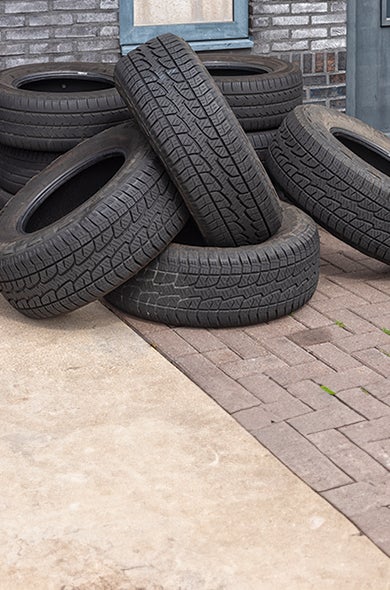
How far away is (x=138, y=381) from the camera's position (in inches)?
185

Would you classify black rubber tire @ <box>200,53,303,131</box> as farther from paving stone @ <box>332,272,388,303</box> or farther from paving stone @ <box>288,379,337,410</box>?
paving stone @ <box>288,379,337,410</box>

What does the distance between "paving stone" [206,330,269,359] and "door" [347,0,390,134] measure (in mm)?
3319

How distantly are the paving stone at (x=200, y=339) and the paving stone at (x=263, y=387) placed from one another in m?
0.37

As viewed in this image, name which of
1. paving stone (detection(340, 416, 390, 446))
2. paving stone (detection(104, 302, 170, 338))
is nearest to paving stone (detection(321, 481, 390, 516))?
paving stone (detection(340, 416, 390, 446))

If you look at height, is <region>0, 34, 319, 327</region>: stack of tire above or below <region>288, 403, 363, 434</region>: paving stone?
above

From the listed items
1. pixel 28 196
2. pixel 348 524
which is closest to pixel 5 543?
pixel 348 524

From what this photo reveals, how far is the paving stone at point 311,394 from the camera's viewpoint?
4.46 m

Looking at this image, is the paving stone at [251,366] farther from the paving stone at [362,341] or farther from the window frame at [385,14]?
the window frame at [385,14]

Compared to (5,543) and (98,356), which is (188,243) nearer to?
(98,356)

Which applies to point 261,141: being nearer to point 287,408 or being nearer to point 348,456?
point 287,408

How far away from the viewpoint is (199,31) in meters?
7.33

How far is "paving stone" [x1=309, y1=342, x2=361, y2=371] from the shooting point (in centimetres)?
484

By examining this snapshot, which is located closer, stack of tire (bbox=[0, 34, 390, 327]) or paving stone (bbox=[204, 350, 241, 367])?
paving stone (bbox=[204, 350, 241, 367])

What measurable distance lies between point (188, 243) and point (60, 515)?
7.76ft
